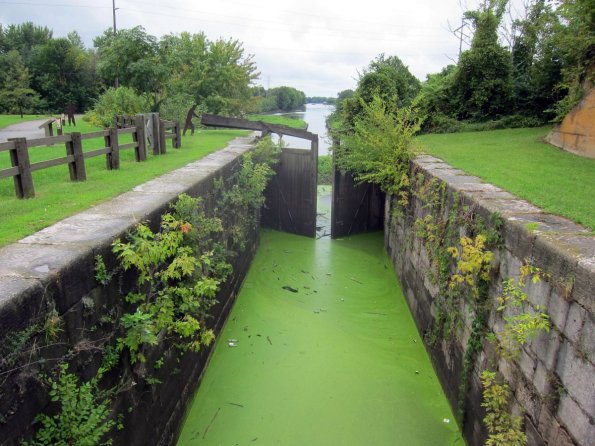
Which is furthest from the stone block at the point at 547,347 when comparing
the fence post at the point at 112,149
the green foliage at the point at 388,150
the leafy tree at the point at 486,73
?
the leafy tree at the point at 486,73

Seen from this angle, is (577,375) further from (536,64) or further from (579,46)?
(536,64)

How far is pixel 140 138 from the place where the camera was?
282 inches

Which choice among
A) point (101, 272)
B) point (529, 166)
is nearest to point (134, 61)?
point (529, 166)

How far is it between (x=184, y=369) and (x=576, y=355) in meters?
3.40

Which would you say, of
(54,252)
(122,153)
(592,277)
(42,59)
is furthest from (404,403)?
(42,59)

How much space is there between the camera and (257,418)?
4.44m

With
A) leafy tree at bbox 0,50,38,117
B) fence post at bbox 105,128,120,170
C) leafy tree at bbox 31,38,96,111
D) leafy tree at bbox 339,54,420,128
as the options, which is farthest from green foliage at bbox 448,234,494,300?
leafy tree at bbox 31,38,96,111

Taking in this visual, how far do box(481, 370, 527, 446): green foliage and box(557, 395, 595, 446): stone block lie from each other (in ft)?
1.45

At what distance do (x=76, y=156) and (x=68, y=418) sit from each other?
3744 millimetres

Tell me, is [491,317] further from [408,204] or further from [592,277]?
[408,204]

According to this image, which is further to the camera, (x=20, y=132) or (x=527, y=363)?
(x=20, y=132)

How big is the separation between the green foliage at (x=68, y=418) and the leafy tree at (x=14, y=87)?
26292 millimetres

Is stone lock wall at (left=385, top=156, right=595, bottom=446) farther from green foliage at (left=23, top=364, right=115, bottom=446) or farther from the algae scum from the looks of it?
green foliage at (left=23, top=364, right=115, bottom=446)

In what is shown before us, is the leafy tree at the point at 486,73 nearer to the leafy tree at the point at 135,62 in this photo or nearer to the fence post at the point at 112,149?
the leafy tree at the point at 135,62
